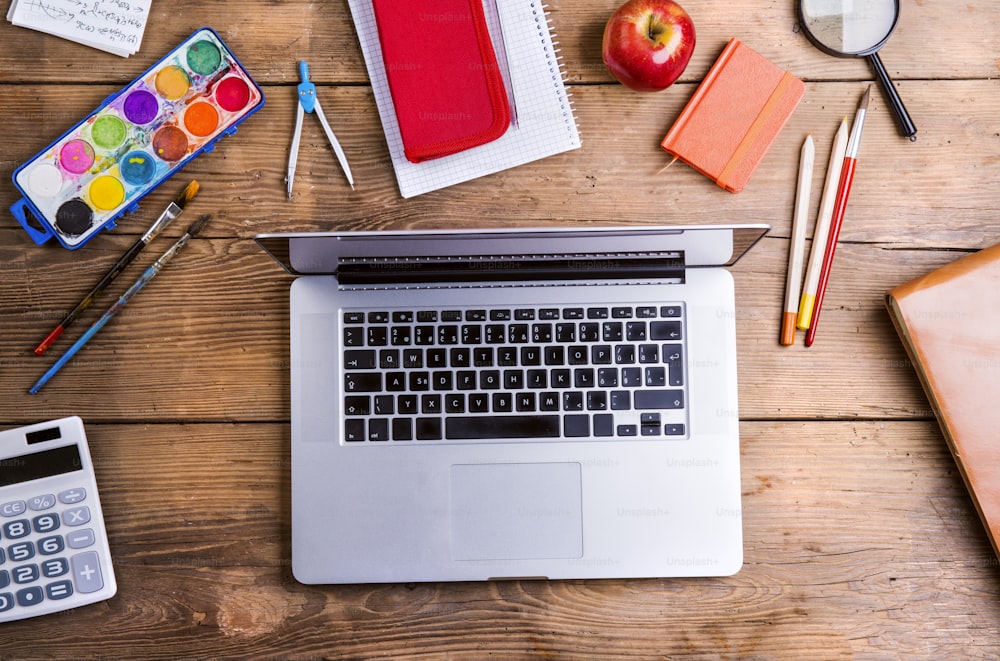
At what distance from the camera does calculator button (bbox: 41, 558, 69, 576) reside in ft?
2.71

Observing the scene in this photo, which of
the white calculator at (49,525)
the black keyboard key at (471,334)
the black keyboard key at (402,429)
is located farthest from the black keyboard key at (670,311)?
the white calculator at (49,525)

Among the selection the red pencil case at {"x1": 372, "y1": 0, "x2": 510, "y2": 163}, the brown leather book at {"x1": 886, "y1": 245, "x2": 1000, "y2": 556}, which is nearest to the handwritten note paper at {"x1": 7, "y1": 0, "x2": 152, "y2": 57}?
A: the red pencil case at {"x1": 372, "y1": 0, "x2": 510, "y2": 163}

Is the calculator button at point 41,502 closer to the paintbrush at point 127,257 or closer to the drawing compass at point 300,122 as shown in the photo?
the paintbrush at point 127,257

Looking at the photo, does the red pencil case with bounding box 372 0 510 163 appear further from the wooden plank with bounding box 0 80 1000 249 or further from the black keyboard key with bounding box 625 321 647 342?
the black keyboard key with bounding box 625 321 647 342

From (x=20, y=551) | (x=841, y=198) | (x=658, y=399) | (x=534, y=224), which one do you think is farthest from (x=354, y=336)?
(x=841, y=198)

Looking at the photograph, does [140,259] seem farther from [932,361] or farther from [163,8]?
[932,361]

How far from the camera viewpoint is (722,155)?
86 centimetres

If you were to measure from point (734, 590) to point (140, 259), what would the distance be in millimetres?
828

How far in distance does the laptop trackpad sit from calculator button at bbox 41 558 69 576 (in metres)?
0.45

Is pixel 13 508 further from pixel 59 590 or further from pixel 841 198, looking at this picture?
pixel 841 198

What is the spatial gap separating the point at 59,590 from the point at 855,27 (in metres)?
1.15

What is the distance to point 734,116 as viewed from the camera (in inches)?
33.7

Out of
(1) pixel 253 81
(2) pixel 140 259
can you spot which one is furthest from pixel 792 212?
(2) pixel 140 259

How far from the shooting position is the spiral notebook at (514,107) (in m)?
0.86
